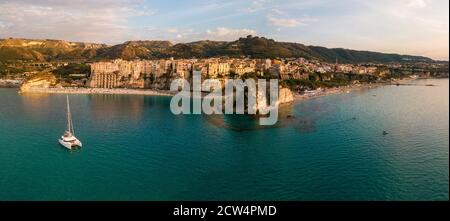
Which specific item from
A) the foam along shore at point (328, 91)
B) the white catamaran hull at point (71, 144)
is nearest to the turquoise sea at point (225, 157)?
the white catamaran hull at point (71, 144)

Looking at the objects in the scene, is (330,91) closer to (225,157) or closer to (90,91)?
(90,91)

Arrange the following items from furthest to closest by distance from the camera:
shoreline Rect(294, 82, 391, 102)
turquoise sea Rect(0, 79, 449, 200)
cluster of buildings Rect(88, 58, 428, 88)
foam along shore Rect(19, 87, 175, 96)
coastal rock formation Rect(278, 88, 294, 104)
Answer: cluster of buildings Rect(88, 58, 428, 88), foam along shore Rect(19, 87, 175, 96), shoreline Rect(294, 82, 391, 102), coastal rock formation Rect(278, 88, 294, 104), turquoise sea Rect(0, 79, 449, 200)

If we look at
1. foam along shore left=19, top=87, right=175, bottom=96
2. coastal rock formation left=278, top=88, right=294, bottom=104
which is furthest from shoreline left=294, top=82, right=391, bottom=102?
foam along shore left=19, top=87, right=175, bottom=96

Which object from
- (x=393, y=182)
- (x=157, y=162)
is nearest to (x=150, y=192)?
(x=157, y=162)

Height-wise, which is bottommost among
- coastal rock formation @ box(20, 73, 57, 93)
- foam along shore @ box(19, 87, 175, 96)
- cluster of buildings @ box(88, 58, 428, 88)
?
foam along shore @ box(19, 87, 175, 96)

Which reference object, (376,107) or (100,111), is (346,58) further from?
(100,111)

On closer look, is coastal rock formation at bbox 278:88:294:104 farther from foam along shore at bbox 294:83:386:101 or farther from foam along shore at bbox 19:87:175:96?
foam along shore at bbox 19:87:175:96

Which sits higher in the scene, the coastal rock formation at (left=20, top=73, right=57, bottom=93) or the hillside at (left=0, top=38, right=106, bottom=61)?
the hillside at (left=0, top=38, right=106, bottom=61)
